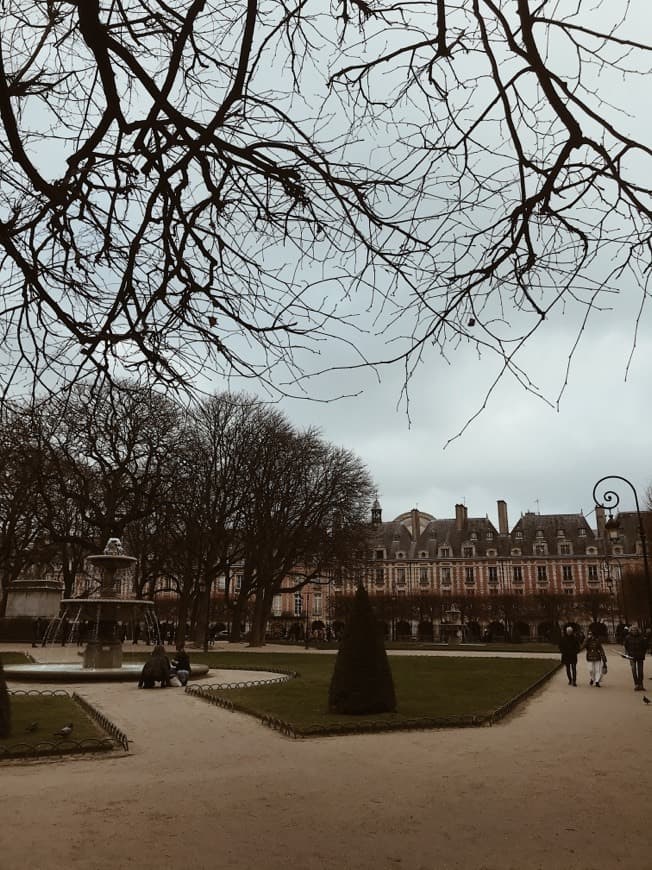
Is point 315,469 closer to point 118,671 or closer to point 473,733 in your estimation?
point 118,671

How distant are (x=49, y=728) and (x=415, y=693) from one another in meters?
7.67

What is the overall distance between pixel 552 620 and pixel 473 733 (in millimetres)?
51800

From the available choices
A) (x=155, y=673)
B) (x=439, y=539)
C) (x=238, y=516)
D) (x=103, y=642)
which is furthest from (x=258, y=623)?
(x=439, y=539)

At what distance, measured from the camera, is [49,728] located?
11016 mm

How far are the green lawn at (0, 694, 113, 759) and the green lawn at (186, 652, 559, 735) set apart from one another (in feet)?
9.02

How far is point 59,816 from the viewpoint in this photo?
6.36 meters

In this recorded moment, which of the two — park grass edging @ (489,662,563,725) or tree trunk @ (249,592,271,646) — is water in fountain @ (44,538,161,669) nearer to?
park grass edging @ (489,662,563,725)

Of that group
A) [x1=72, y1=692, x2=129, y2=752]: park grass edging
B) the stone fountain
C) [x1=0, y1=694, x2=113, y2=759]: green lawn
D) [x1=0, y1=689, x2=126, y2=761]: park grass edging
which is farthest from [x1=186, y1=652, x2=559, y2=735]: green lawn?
the stone fountain

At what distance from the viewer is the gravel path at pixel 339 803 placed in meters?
5.38

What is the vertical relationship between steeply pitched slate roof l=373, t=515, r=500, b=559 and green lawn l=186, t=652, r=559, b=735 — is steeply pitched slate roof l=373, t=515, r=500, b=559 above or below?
above

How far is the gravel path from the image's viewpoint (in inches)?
212

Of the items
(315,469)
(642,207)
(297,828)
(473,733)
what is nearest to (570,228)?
(642,207)

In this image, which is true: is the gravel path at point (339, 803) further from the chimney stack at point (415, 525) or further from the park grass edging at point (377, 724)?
the chimney stack at point (415, 525)

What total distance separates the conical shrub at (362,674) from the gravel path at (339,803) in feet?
5.18
